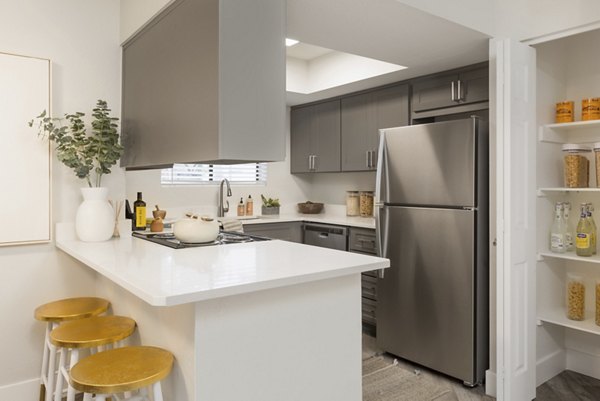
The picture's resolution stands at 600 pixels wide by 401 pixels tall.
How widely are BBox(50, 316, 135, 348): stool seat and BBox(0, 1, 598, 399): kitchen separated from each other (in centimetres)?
64

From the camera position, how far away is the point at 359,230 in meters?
3.72

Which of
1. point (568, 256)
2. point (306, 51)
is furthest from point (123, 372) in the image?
point (306, 51)

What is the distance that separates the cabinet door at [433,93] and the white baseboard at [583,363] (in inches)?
76.4

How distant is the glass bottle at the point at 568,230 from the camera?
2667 millimetres

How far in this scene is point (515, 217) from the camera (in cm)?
242

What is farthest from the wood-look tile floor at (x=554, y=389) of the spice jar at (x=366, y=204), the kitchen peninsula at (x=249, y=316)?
the spice jar at (x=366, y=204)

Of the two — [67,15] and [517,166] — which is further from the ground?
[67,15]

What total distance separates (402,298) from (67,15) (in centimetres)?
276

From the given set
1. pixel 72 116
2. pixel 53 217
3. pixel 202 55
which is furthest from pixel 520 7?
pixel 53 217

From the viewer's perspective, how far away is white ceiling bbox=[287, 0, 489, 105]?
7.17 ft

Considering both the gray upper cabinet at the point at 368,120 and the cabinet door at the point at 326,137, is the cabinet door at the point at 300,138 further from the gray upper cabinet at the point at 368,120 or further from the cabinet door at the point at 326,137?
the gray upper cabinet at the point at 368,120

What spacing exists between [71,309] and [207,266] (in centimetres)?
93

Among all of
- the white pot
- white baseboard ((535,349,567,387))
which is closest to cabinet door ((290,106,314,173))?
the white pot

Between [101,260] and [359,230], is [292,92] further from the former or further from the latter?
[101,260]
